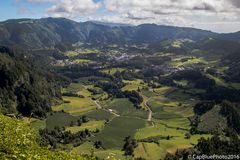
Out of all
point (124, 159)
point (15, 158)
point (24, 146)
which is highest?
point (15, 158)

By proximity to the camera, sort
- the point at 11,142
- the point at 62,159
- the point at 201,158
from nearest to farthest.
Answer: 1. the point at 62,159
2. the point at 11,142
3. the point at 201,158

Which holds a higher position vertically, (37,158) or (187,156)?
(37,158)

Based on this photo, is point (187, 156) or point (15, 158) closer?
point (15, 158)

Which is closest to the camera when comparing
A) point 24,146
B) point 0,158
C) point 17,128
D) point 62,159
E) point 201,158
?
point 0,158

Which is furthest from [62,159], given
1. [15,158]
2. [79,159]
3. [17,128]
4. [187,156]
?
[187,156]

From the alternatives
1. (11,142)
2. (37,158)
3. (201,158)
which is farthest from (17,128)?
(201,158)

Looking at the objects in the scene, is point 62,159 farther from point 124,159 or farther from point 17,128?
point 124,159

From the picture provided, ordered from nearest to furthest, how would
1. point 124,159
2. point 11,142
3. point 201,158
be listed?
point 11,142, point 201,158, point 124,159

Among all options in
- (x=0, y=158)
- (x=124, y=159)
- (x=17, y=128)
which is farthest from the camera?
(x=124, y=159)

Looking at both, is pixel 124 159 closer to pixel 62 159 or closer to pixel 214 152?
pixel 214 152
